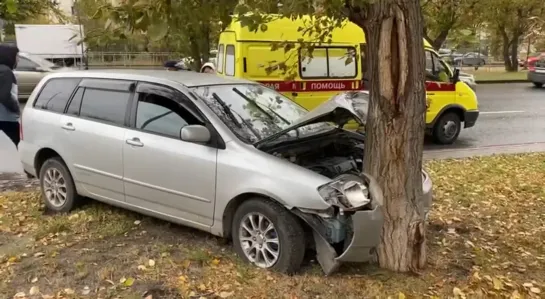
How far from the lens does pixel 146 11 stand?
329 centimetres

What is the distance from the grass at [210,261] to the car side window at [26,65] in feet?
42.0

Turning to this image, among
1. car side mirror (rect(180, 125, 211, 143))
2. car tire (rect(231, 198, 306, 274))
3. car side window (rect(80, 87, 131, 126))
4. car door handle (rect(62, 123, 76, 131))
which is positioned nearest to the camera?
car tire (rect(231, 198, 306, 274))

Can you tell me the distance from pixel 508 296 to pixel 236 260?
205 centimetres

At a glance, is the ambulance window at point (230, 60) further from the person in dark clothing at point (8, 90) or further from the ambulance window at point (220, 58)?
the person in dark clothing at point (8, 90)

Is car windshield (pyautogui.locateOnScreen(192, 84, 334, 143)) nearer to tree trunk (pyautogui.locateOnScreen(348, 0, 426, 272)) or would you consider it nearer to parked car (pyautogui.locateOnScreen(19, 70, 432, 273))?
parked car (pyautogui.locateOnScreen(19, 70, 432, 273))

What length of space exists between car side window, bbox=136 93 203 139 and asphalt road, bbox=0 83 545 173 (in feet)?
14.5

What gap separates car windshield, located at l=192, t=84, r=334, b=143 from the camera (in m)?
4.86

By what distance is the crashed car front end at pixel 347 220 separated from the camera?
4.04 metres

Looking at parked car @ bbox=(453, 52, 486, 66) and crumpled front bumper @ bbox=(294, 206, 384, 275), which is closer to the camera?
crumpled front bumper @ bbox=(294, 206, 384, 275)

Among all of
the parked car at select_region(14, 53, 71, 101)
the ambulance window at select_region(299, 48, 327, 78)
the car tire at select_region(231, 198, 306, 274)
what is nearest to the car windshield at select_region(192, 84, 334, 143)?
the car tire at select_region(231, 198, 306, 274)

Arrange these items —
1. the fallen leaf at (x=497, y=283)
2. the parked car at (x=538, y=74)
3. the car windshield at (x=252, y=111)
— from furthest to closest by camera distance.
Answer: the parked car at (x=538, y=74) → the car windshield at (x=252, y=111) → the fallen leaf at (x=497, y=283)

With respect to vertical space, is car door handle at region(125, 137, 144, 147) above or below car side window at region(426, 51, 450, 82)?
below

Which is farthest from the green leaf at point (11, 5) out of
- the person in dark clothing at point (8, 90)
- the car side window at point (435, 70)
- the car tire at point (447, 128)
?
the car tire at point (447, 128)

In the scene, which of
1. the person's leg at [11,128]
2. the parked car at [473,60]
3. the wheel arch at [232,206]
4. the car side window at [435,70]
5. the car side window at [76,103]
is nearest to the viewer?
the wheel arch at [232,206]
